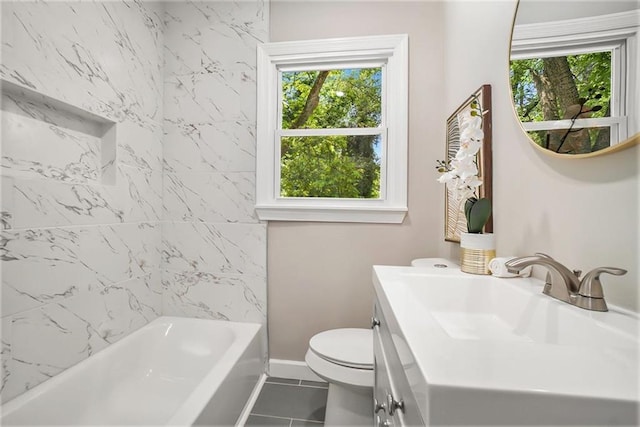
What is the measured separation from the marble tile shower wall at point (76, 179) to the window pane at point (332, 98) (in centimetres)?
92

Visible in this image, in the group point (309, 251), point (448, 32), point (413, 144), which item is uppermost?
point (448, 32)

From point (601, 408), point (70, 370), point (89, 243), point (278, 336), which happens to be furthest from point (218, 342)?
point (601, 408)

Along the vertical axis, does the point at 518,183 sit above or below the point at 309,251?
above

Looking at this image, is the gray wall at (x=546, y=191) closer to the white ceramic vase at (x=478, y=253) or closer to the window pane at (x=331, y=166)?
the white ceramic vase at (x=478, y=253)

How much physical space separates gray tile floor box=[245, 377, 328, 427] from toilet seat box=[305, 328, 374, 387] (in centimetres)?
40

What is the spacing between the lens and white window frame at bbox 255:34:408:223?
1864mm

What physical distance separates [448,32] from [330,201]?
4.08ft

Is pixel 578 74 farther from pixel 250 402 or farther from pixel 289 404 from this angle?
pixel 250 402

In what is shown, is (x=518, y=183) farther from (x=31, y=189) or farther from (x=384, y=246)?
(x=31, y=189)

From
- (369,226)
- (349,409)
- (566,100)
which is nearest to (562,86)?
(566,100)

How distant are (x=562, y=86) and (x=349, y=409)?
4.82 ft

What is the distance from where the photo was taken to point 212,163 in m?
2.04

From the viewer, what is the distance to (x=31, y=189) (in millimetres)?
1250

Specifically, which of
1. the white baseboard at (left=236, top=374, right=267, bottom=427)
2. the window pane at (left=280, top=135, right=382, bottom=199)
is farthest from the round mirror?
the white baseboard at (left=236, top=374, right=267, bottom=427)
